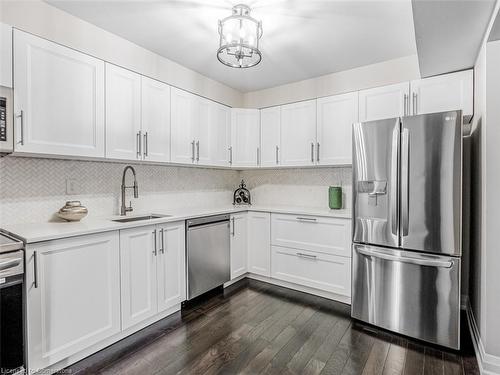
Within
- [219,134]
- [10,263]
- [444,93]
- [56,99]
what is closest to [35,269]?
[10,263]

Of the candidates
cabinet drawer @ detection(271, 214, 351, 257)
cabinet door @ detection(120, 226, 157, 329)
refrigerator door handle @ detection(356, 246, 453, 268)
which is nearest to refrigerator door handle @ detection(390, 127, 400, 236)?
refrigerator door handle @ detection(356, 246, 453, 268)

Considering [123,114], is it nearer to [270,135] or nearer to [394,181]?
[270,135]

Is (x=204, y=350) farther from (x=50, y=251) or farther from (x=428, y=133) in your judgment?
(x=428, y=133)

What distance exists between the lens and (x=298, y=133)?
337cm

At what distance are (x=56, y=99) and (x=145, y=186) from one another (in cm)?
117

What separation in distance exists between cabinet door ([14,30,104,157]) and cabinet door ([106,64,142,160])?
66 mm

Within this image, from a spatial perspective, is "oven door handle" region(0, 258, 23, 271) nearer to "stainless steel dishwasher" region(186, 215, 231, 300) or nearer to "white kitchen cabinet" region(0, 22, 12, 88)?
"white kitchen cabinet" region(0, 22, 12, 88)

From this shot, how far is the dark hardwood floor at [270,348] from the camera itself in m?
1.84

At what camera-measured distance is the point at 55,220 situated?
7.37 ft

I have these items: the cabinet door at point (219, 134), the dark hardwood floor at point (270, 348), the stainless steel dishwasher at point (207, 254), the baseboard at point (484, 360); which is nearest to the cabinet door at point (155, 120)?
the cabinet door at point (219, 134)

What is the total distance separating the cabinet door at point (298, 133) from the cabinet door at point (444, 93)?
1.05 meters

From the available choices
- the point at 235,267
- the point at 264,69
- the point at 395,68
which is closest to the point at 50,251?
the point at 235,267

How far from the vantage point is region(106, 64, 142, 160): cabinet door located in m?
2.31

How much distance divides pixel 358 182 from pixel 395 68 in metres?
1.40
